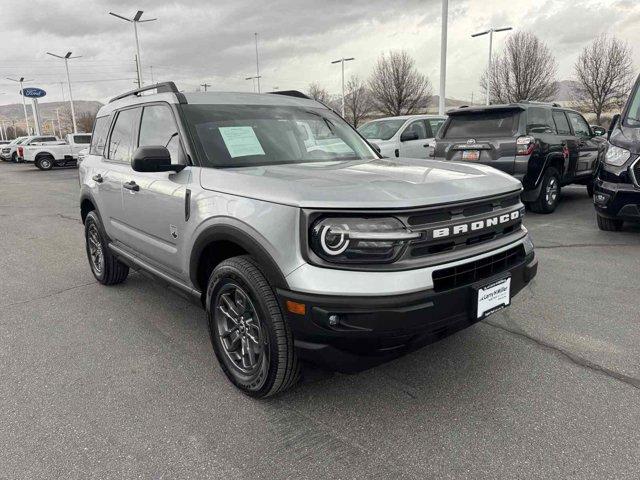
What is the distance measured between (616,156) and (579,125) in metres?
3.58

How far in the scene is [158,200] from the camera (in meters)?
3.44

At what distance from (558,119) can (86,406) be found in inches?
333

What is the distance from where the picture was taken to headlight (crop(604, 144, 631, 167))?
5.85 meters

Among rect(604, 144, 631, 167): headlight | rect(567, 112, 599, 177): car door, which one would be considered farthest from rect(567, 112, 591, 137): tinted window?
rect(604, 144, 631, 167): headlight

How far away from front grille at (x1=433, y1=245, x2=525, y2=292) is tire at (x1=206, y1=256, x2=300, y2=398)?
81cm

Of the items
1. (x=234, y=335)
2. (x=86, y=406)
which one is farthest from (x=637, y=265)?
(x=86, y=406)

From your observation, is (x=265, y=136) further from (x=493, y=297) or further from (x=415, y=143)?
(x=415, y=143)

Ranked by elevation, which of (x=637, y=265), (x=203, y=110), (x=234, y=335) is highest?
(x=203, y=110)

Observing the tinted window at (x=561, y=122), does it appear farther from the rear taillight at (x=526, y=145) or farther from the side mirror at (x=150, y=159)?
the side mirror at (x=150, y=159)

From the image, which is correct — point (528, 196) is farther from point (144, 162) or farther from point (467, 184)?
point (144, 162)

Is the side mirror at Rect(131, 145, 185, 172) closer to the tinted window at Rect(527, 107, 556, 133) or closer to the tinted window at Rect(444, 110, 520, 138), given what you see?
the tinted window at Rect(444, 110, 520, 138)

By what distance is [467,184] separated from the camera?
8.90ft

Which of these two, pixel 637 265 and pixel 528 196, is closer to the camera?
pixel 637 265

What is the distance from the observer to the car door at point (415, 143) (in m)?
11.1
